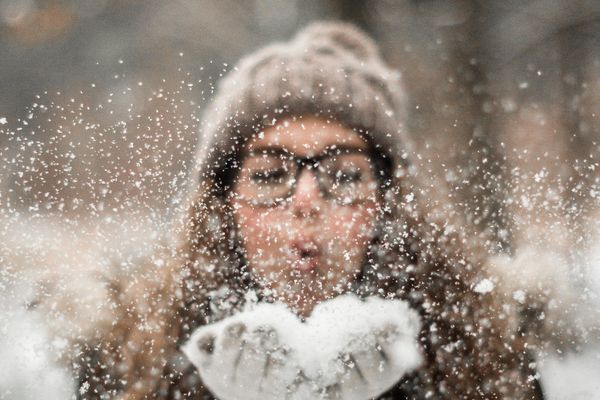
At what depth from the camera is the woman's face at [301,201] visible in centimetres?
87

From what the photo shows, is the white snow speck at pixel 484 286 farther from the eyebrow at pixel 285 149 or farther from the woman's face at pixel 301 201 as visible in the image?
the eyebrow at pixel 285 149

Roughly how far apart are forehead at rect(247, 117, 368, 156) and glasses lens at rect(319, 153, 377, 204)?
21 millimetres

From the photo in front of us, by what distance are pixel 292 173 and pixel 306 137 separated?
6 cm

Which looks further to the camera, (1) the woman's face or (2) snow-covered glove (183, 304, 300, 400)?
(1) the woman's face

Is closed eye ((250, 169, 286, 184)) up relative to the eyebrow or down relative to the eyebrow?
down

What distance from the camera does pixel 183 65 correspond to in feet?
5.60

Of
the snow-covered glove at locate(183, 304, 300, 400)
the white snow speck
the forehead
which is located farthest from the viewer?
the white snow speck

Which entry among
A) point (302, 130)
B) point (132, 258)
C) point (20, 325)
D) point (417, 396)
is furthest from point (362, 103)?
point (20, 325)

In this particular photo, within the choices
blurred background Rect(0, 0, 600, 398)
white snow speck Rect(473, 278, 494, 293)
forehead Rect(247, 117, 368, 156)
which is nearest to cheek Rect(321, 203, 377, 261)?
forehead Rect(247, 117, 368, 156)

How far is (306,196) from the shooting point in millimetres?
926

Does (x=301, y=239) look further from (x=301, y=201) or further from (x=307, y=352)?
(x=307, y=352)

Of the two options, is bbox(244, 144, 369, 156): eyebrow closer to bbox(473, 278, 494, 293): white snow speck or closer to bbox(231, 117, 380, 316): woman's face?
bbox(231, 117, 380, 316): woman's face

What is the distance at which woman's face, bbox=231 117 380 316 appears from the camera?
34.2 inches

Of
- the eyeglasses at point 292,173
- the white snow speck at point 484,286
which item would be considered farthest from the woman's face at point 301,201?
the white snow speck at point 484,286
